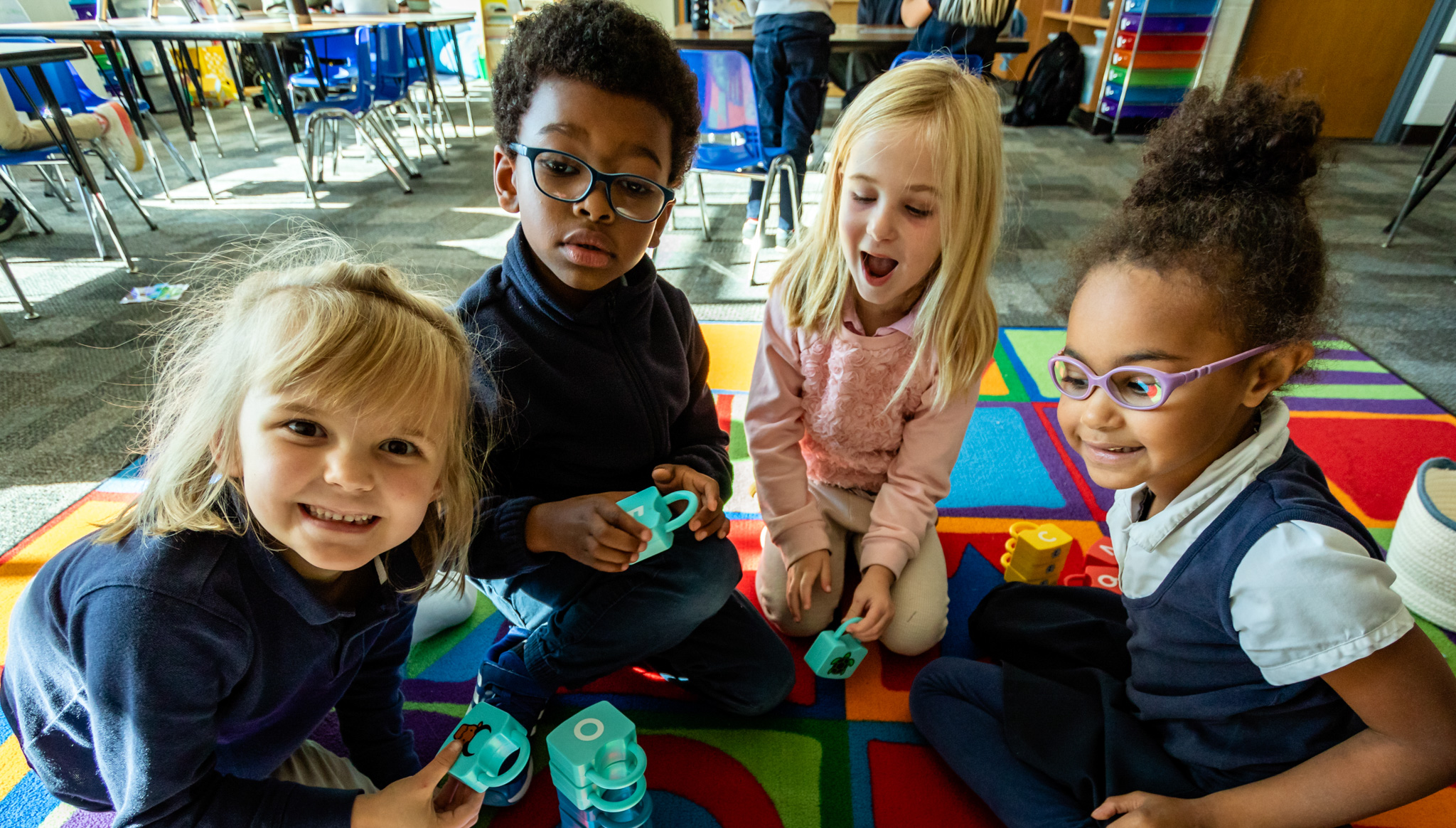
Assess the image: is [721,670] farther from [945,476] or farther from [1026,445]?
[1026,445]

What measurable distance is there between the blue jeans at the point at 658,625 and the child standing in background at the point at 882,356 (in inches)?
4.9

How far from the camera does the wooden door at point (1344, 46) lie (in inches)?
155

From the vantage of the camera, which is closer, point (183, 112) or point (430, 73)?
point (183, 112)

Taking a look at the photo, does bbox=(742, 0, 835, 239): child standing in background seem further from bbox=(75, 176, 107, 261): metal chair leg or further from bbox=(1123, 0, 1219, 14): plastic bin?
bbox=(1123, 0, 1219, 14): plastic bin

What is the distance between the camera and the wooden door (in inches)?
155

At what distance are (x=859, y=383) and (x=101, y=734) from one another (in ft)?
3.02

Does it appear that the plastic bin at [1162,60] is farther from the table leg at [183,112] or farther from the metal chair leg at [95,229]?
the metal chair leg at [95,229]

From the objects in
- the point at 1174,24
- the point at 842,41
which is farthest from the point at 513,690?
the point at 1174,24

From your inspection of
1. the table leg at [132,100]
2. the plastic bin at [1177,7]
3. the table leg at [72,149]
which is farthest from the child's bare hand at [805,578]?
the plastic bin at [1177,7]

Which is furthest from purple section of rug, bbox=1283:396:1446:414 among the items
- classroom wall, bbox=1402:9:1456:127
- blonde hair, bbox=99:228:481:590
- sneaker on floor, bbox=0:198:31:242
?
sneaker on floor, bbox=0:198:31:242

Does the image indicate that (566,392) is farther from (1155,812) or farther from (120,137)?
(120,137)

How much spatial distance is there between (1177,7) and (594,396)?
4.61m

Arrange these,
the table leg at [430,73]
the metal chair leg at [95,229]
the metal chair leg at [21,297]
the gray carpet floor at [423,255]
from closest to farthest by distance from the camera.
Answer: the gray carpet floor at [423,255], the metal chair leg at [21,297], the metal chair leg at [95,229], the table leg at [430,73]

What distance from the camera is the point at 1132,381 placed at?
0.71 metres
